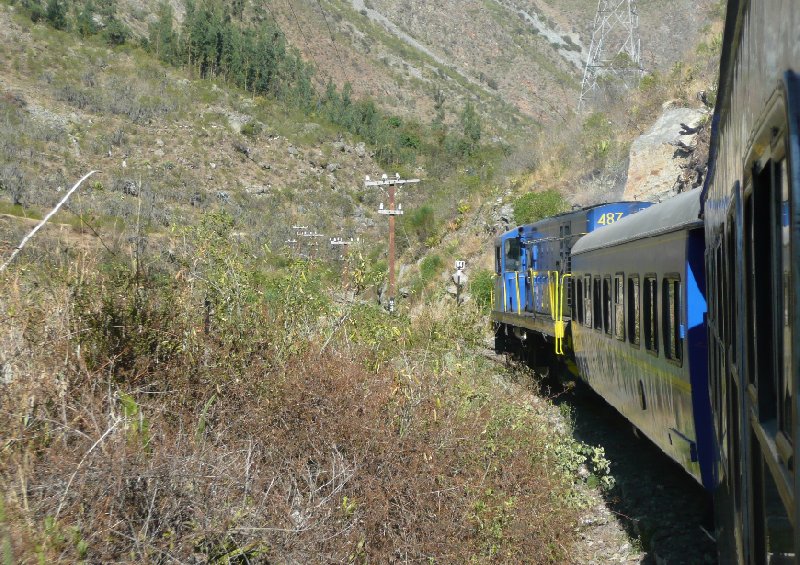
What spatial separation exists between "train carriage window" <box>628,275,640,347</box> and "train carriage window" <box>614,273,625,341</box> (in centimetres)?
31

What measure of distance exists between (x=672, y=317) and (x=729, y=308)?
3018mm

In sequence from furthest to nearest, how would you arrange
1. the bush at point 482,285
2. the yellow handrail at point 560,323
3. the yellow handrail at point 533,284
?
1. the bush at point 482,285
2. the yellow handrail at point 533,284
3. the yellow handrail at point 560,323

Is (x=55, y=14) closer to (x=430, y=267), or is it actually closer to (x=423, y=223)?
(x=423, y=223)

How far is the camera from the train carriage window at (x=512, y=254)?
1992 cm

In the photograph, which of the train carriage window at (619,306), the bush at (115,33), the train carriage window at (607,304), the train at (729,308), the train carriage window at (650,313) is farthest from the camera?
the bush at (115,33)

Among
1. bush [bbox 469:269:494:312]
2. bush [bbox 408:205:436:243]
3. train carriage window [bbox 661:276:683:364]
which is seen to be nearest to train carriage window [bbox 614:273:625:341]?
train carriage window [bbox 661:276:683:364]

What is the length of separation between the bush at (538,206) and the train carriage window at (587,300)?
18.1 m

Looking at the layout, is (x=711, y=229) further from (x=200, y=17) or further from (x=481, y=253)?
(x=200, y=17)

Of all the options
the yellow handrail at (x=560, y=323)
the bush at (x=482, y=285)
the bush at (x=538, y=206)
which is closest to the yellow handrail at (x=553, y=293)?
the yellow handrail at (x=560, y=323)

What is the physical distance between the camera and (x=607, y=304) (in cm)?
1026

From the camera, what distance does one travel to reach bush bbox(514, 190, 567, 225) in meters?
30.7

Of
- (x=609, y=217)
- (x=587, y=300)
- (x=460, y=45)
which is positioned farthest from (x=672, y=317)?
(x=460, y=45)

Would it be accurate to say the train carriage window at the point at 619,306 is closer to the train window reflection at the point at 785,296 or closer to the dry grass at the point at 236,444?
the dry grass at the point at 236,444

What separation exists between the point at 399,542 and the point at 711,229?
3.15m
